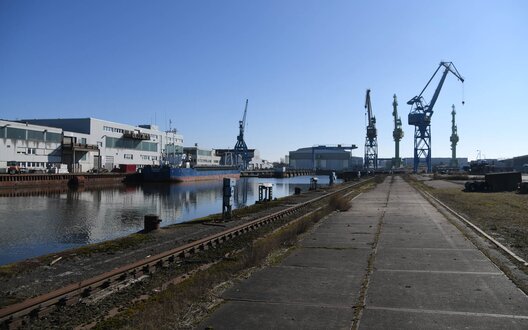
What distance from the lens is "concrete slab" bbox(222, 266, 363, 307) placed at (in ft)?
24.8

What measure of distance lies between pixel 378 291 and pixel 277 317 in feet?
7.66

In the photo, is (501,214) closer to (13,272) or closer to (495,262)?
(495,262)

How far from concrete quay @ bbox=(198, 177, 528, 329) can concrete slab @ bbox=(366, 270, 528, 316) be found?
15 millimetres

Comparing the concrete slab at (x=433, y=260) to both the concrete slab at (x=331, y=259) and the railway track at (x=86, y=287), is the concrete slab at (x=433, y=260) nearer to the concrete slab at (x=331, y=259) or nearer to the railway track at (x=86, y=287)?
the concrete slab at (x=331, y=259)

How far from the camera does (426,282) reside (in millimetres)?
8672

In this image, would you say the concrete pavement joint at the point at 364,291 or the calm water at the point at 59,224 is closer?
the concrete pavement joint at the point at 364,291

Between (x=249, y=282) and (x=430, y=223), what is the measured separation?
12093 millimetres

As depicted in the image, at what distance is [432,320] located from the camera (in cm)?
642

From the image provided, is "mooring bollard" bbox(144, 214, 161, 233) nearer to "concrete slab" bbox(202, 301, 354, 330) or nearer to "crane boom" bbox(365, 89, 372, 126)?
"concrete slab" bbox(202, 301, 354, 330)

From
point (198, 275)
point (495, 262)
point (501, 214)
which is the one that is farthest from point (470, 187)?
point (198, 275)

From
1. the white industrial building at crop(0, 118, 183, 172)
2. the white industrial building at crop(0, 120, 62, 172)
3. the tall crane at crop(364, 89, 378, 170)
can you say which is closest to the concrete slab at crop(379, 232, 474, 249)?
the white industrial building at crop(0, 120, 62, 172)

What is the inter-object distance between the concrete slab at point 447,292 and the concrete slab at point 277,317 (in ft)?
2.92

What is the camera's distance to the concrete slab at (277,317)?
20.4 feet

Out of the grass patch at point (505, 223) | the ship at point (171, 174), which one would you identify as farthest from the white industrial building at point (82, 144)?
the grass patch at point (505, 223)
